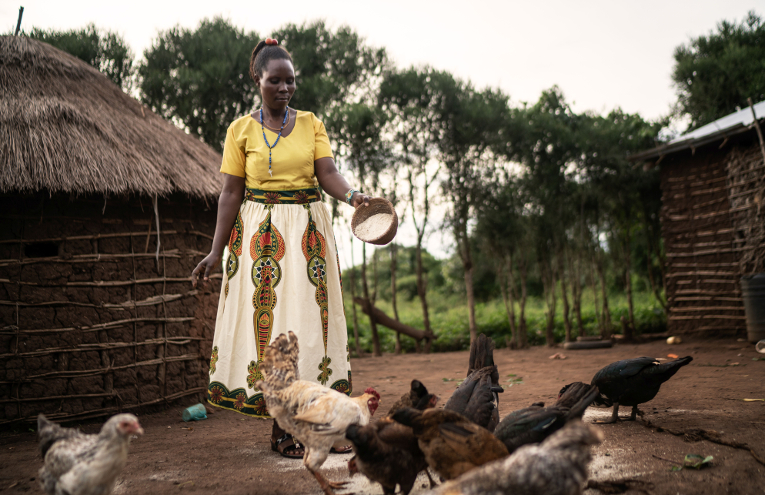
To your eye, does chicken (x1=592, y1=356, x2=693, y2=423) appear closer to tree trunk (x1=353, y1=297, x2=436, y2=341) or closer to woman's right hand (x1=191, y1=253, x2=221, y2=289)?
woman's right hand (x1=191, y1=253, x2=221, y2=289)

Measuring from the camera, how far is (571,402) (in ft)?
8.59

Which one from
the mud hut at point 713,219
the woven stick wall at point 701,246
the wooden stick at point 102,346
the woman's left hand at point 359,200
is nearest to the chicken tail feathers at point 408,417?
the woman's left hand at point 359,200

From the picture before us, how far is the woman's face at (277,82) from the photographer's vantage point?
283cm

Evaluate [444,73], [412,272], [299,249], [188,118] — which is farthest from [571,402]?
[412,272]

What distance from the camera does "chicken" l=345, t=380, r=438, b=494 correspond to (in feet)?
6.91

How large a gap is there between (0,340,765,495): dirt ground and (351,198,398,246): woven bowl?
126 cm

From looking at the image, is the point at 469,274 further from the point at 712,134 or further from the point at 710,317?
the point at 712,134

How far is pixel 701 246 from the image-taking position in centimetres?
865

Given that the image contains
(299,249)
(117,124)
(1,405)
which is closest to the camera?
(299,249)

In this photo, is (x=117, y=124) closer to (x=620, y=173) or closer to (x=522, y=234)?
(x=522, y=234)

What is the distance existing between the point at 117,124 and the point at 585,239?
9130 millimetres

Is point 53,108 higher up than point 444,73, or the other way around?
point 444,73

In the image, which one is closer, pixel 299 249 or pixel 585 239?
pixel 299 249

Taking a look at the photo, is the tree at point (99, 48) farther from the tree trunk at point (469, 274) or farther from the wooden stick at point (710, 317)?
the wooden stick at point (710, 317)
